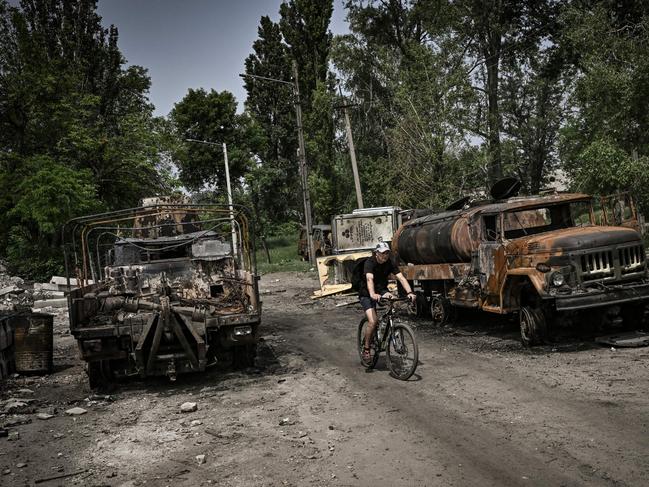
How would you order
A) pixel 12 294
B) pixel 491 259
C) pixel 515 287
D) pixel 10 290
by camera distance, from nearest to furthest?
pixel 515 287 → pixel 491 259 → pixel 12 294 → pixel 10 290

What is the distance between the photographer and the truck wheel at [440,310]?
1285 cm

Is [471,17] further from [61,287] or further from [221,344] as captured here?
[221,344]

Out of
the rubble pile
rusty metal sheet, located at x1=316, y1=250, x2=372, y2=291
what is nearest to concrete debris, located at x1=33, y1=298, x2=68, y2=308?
the rubble pile

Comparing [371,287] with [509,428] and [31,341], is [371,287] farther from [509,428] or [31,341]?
[31,341]

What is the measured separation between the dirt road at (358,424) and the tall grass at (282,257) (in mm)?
22363

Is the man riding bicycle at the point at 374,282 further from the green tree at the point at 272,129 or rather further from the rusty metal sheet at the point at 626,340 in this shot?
the green tree at the point at 272,129

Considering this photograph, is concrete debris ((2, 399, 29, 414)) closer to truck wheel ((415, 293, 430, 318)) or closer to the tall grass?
truck wheel ((415, 293, 430, 318))

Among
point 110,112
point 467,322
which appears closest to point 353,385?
point 467,322

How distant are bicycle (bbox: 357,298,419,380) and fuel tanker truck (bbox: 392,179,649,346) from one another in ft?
7.32

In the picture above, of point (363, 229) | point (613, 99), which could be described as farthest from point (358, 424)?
point (363, 229)

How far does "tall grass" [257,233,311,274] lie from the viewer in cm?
3344

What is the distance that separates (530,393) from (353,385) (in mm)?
2207

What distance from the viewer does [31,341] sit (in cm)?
1038

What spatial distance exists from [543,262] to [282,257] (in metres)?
34.1
